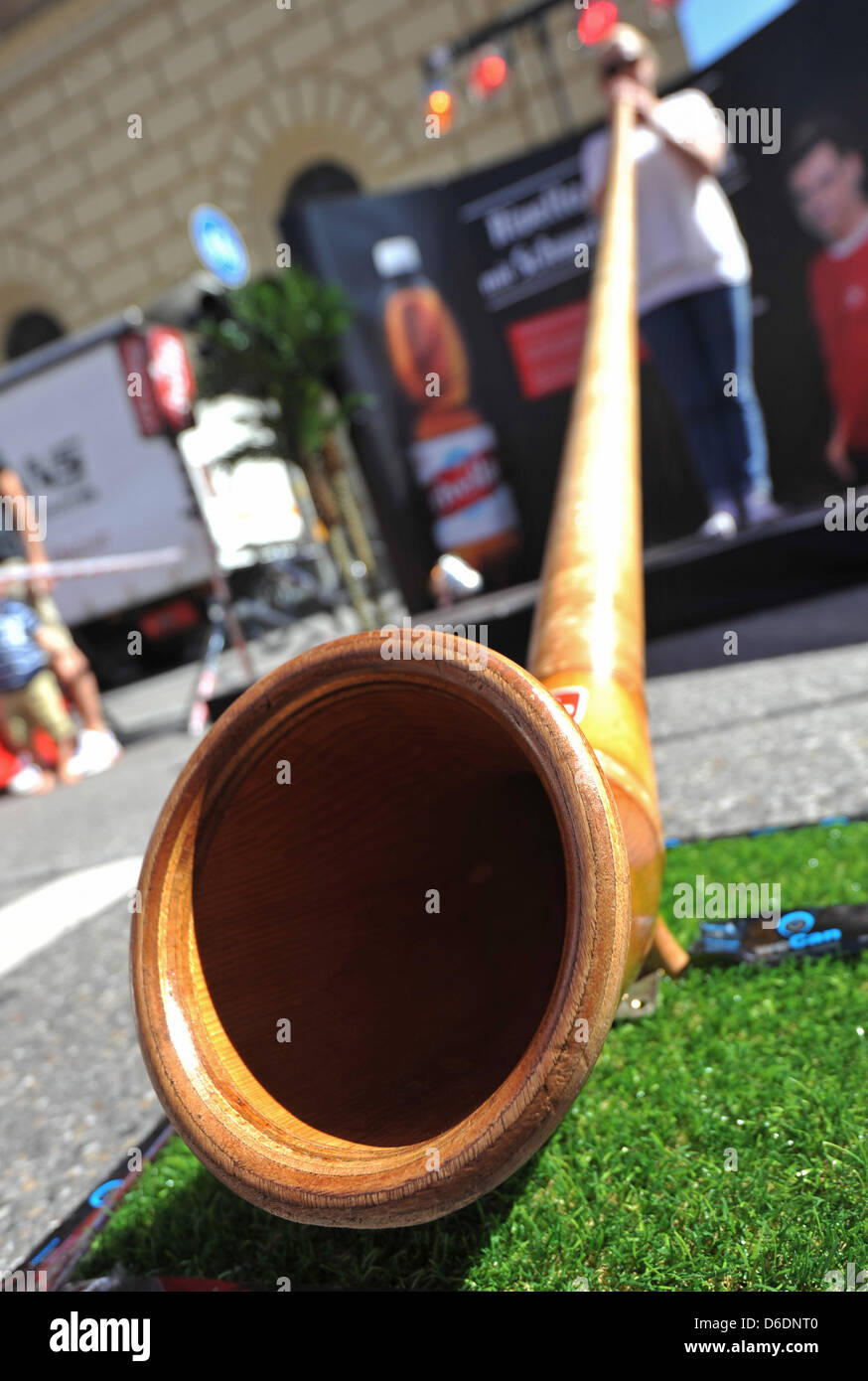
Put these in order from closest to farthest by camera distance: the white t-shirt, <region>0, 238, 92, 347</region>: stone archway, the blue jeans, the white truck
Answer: the white t-shirt
the blue jeans
the white truck
<region>0, 238, 92, 347</region>: stone archway

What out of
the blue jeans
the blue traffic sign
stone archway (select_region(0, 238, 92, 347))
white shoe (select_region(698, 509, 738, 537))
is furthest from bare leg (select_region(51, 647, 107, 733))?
stone archway (select_region(0, 238, 92, 347))

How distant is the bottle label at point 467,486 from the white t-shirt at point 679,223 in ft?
5.58

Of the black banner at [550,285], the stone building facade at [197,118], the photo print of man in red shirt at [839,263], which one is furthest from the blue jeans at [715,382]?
the stone building facade at [197,118]

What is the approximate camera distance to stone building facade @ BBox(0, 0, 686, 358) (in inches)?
566

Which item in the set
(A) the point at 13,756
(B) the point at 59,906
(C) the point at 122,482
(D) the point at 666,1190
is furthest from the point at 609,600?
(C) the point at 122,482

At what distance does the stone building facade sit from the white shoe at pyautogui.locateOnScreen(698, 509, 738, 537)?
10184 mm

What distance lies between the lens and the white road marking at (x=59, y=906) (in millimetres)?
2996

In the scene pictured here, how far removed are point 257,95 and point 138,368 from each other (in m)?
8.01

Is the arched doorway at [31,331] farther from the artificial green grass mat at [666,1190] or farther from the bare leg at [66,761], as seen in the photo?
the artificial green grass mat at [666,1190]

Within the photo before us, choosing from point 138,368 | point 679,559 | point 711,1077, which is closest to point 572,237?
point 679,559

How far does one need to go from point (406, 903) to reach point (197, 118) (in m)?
17.3

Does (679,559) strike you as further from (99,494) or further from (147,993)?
(99,494)

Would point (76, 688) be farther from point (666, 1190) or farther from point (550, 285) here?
point (666, 1190)

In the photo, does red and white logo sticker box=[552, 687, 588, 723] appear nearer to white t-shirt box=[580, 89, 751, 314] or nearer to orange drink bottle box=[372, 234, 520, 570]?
white t-shirt box=[580, 89, 751, 314]
